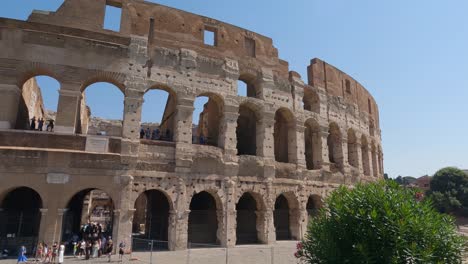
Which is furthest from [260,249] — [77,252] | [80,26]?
[80,26]

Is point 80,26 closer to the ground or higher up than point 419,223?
higher up

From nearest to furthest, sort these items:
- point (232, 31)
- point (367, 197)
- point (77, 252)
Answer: point (367, 197), point (77, 252), point (232, 31)

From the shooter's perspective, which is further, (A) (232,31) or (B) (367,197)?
(A) (232,31)

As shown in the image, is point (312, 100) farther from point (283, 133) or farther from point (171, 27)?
point (171, 27)

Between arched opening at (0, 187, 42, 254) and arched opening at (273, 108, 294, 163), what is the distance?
42.3 ft

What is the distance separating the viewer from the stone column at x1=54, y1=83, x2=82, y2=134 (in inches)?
506

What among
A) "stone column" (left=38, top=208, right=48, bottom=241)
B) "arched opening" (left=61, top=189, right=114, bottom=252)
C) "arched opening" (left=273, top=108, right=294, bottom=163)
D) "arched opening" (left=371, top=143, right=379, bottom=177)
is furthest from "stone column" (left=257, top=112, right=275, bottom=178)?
"arched opening" (left=371, top=143, right=379, bottom=177)

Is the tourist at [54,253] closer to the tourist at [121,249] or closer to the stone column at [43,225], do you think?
the stone column at [43,225]

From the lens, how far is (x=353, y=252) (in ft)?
21.5

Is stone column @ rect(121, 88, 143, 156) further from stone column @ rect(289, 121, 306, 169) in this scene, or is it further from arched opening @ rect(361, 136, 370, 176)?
arched opening @ rect(361, 136, 370, 176)

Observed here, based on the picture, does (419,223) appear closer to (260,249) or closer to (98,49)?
(260,249)

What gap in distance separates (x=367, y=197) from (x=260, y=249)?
862 cm

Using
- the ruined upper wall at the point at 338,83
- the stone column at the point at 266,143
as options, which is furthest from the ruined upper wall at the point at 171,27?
the stone column at the point at 266,143

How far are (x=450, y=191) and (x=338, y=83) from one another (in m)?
29.0
